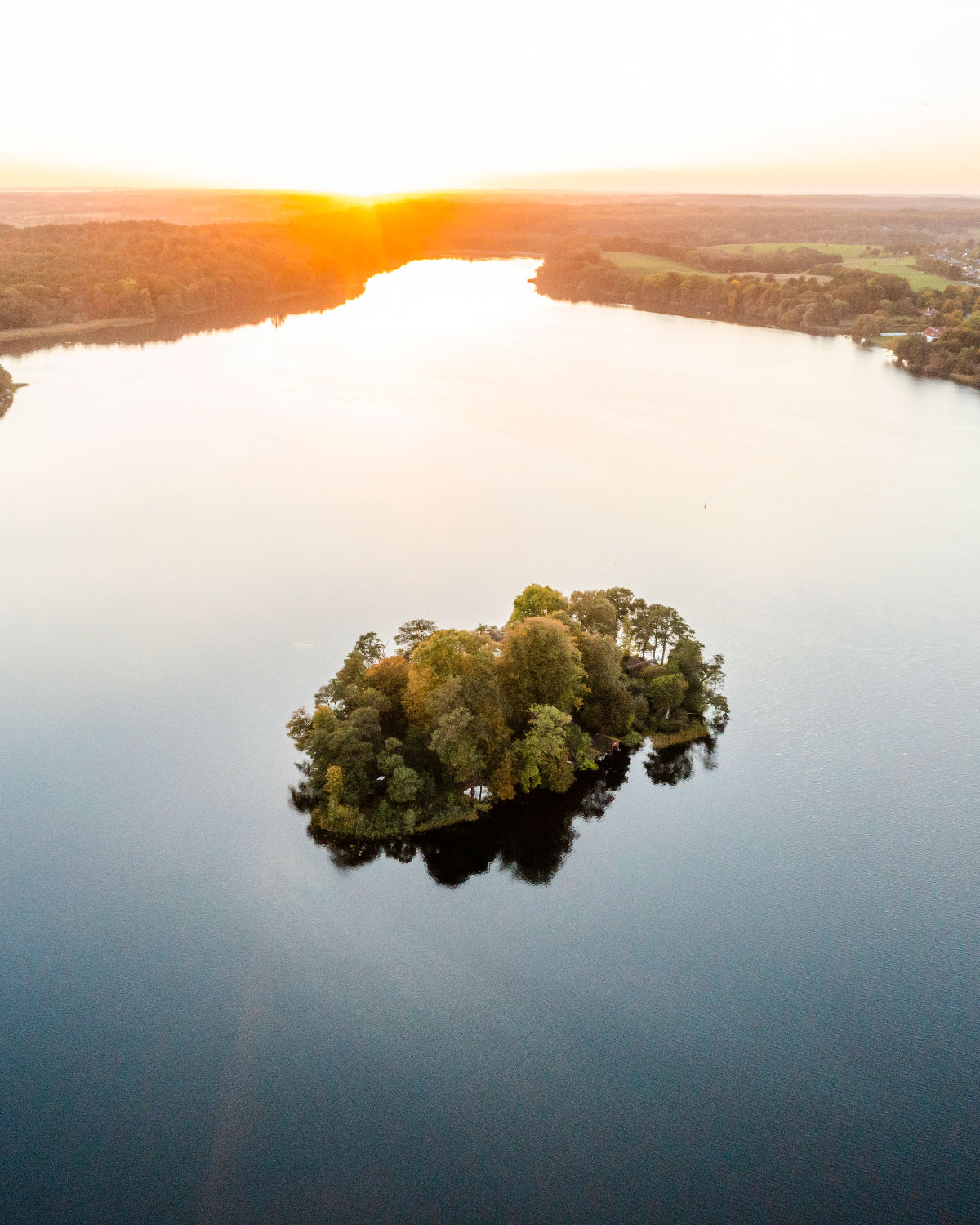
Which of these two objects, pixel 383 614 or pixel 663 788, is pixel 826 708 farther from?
pixel 383 614

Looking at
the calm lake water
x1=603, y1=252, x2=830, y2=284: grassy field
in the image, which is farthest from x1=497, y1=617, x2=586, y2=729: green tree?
x1=603, y1=252, x2=830, y2=284: grassy field

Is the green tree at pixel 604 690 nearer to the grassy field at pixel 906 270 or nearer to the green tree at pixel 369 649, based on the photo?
the green tree at pixel 369 649

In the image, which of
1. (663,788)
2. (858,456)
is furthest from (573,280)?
(663,788)

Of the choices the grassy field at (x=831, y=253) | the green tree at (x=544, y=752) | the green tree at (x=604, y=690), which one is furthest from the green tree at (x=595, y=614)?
→ the grassy field at (x=831, y=253)

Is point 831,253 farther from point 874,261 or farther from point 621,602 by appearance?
point 621,602

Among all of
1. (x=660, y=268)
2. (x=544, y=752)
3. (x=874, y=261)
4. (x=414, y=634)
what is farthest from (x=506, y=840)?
(x=874, y=261)
